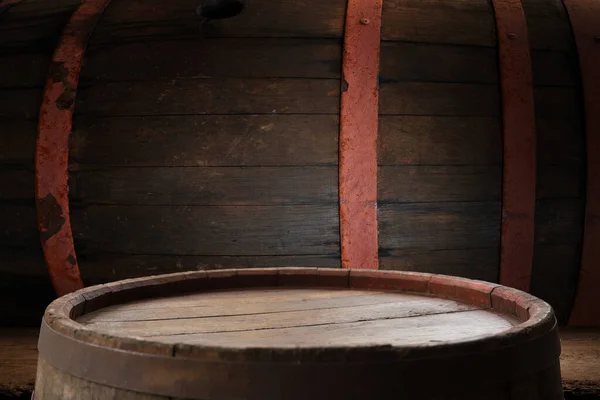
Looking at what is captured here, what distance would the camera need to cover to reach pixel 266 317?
1.64 m

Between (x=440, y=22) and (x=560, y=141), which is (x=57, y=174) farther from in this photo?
(x=560, y=141)

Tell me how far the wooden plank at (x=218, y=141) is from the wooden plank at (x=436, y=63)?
12.9 inches

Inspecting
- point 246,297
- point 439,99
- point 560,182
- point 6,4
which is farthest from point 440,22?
point 6,4

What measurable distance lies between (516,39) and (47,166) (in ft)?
6.16

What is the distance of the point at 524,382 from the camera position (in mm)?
1270

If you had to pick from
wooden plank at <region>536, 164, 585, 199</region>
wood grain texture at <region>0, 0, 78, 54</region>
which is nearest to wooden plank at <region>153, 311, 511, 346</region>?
wooden plank at <region>536, 164, 585, 199</region>

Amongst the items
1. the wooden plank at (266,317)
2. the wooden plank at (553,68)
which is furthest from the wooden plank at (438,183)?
the wooden plank at (266,317)

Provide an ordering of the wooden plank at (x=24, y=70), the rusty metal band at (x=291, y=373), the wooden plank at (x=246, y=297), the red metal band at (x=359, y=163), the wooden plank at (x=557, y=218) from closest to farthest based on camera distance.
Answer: the rusty metal band at (x=291, y=373) → the wooden plank at (x=246, y=297) → the red metal band at (x=359, y=163) → the wooden plank at (x=557, y=218) → the wooden plank at (x=24, y=70)

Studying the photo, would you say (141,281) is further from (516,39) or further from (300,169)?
(516,39)

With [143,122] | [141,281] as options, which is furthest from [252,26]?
[141,281]

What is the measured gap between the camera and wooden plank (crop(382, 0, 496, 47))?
2.85 m

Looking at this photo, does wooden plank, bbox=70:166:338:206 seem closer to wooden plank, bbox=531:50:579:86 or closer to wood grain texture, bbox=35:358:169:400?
wooden plank, bbox=531:50:579:86

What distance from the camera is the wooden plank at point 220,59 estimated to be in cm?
276

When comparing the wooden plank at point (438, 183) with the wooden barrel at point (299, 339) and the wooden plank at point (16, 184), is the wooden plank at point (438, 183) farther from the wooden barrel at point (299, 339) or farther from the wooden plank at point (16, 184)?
the wooden plank at point (16, 184)
